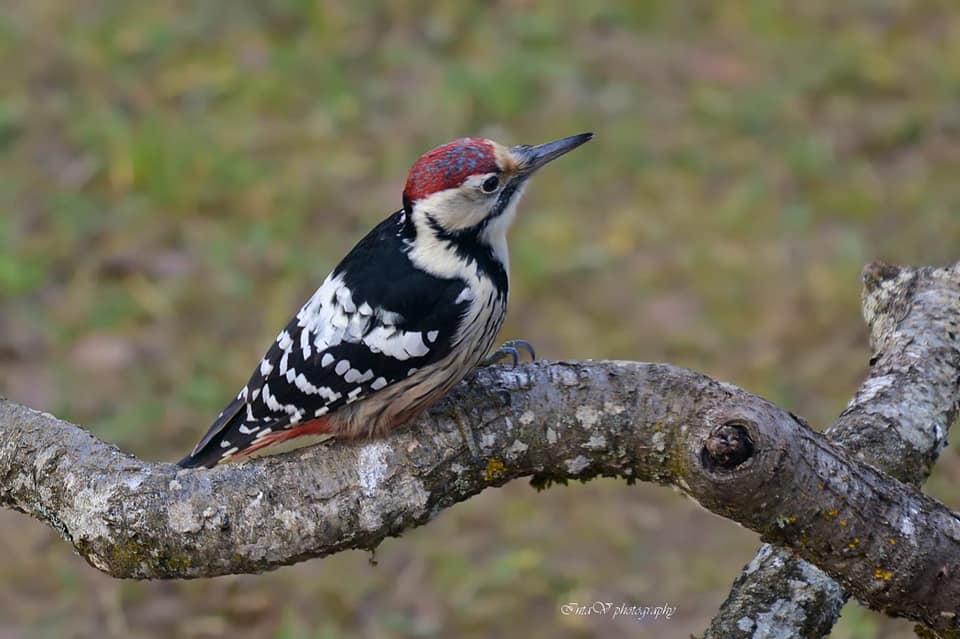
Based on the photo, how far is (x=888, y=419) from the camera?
2.75 m

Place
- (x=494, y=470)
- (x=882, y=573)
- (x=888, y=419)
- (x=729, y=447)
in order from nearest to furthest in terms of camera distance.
Answer: (x=729, y=447) < (x=882, y=573) < (x=494, y=470) < (x=888, y=419)

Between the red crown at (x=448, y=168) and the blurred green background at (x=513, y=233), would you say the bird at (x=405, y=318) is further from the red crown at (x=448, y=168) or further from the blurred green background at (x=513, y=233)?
the blurred green background at (x=513, y=233)

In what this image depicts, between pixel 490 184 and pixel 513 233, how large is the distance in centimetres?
285

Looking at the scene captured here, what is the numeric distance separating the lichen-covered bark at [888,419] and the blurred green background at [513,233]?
1708mm

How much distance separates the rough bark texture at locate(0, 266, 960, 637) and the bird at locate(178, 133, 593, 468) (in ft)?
0.70

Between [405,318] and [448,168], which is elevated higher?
[448,168]

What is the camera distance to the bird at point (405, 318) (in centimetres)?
300

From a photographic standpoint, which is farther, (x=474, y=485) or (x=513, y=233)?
(x=513, y=233)

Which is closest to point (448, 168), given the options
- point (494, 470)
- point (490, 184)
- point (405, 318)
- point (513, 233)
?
point (490, 184)

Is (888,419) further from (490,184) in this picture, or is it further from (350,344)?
(350,344)

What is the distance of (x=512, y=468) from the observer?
8.71 feet

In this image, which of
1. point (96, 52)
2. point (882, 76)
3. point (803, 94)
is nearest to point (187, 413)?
point (96, 52)

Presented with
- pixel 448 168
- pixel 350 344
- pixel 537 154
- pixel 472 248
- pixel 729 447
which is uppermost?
pixel 537 154

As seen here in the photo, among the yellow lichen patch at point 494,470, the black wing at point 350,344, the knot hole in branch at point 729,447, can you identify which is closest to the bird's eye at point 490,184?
the black wing at point 350,344
